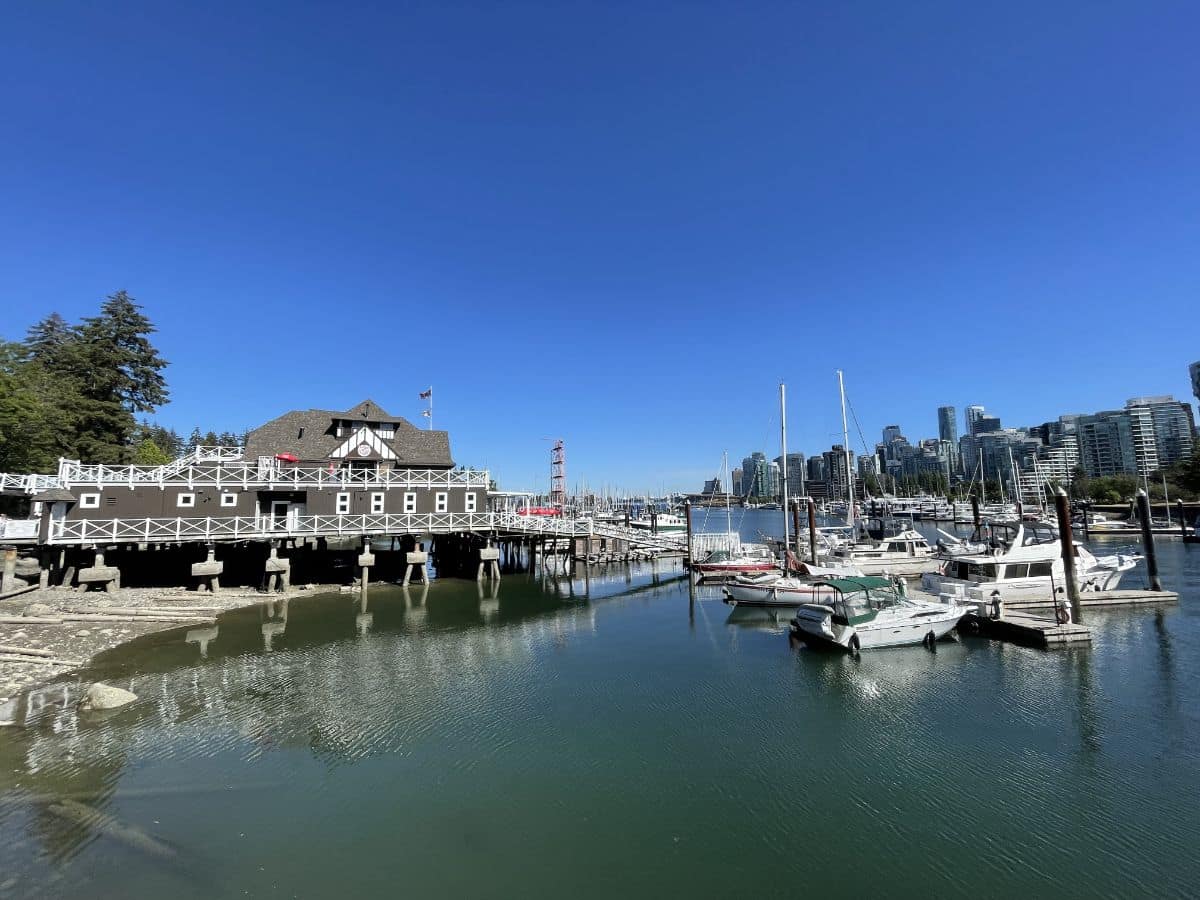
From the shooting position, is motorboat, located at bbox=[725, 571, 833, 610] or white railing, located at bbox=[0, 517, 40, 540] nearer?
white railing, located at bbox=[0, 517, 40, 540]

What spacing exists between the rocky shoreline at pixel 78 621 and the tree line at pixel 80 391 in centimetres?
1732

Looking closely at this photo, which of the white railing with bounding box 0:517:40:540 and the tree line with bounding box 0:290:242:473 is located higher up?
the tree line with bounding box 0:290:242:473

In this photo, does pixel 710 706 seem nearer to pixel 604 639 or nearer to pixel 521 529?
pixel 604 639

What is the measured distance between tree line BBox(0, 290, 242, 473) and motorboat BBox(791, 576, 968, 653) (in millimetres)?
51942

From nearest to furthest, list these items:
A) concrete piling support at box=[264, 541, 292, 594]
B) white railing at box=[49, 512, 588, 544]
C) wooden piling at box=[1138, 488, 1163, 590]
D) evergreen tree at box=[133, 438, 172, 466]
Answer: white railing at box=[49, 512, 588, 544]
wooden piling at box=[1138, 488, 1163, 590]
concrete piling support at box=[264, 541, 292, 594]
evergreen tree at box=[133, 438, 172, 466]

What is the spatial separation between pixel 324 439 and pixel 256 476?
8.69 metres

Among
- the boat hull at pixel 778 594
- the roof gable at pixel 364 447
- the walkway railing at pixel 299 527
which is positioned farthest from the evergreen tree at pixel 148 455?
the boat hull at pixel 778 594

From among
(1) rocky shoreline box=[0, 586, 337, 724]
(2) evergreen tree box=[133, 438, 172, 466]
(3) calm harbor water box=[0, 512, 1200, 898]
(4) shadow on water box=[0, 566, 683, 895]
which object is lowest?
(3) calm harbor water box=[0, 512, 1200, 898]

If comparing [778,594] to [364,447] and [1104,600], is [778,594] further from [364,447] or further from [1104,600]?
[364,447]

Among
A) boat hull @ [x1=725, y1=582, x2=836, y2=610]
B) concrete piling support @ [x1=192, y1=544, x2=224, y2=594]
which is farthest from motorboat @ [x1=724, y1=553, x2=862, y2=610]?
concrete piling support @ [x1=192, y1=544, x2=224, y2=594]

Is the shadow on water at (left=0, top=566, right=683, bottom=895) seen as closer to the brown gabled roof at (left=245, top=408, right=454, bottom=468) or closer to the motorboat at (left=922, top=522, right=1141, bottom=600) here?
the brown gabled roof at (left=245, top=408, right=454, bottom=468)

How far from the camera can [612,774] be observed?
13656 millimetres

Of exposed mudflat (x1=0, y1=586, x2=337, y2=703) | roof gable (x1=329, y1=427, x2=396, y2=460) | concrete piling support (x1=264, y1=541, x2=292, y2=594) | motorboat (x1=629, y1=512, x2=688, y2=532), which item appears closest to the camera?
exposed mudflat (x1=0, y1=586, x2=337, y2=703)

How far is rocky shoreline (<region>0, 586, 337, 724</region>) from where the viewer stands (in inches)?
802
